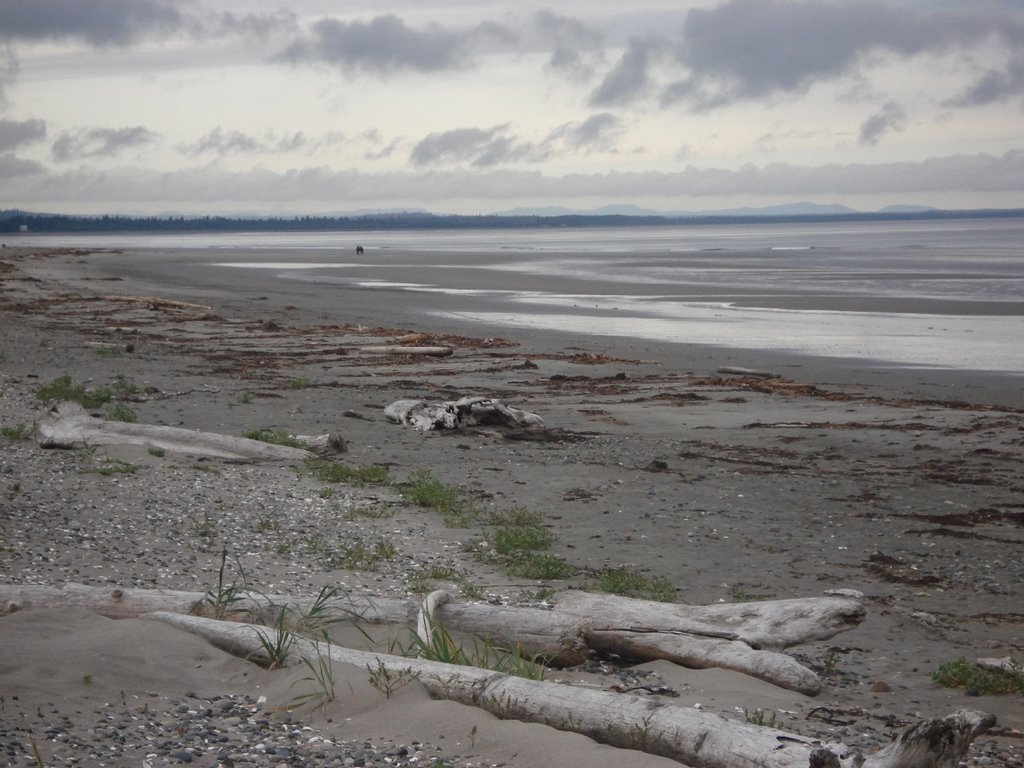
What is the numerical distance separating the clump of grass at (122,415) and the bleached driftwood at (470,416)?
3392mm

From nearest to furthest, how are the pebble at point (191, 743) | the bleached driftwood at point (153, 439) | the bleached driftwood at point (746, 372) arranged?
1. the pebble at point (191, 743)
2. the bleached driftwood at point (153, 439)
3. the bleached driftwood at point (746, 372)

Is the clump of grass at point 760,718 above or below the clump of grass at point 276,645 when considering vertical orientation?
below

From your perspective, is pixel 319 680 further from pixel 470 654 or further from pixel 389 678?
pixel 470 654

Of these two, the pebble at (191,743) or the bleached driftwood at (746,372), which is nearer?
the pebble at (191,743)

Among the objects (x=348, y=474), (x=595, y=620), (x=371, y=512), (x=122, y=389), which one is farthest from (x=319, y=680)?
(x=122, y=389)

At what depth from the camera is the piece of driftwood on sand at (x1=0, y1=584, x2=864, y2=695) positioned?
5.90m

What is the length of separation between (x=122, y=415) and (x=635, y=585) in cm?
762

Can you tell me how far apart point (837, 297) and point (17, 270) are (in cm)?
3847

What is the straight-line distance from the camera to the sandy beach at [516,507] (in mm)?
4848

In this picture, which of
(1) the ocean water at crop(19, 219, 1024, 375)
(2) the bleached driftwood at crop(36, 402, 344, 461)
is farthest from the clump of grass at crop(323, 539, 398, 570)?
(1) the ocean water at crop(19, 219, 1024, 375)

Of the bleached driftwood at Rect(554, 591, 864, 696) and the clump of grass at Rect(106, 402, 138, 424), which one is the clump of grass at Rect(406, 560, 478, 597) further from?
the clump of grass at Rect(106, 402, 138, 424)

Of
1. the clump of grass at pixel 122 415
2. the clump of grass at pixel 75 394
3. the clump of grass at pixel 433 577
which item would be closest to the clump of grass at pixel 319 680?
the clump of grass at pixel 433 577

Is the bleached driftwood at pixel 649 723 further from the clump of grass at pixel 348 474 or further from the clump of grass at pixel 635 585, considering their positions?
the clump of grass at pixel 348 474

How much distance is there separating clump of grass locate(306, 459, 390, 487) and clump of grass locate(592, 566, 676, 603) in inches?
135
